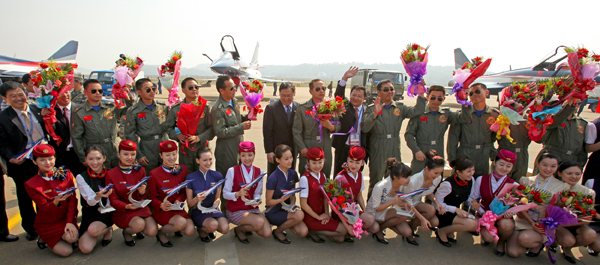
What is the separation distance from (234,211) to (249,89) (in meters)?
→ 1.67

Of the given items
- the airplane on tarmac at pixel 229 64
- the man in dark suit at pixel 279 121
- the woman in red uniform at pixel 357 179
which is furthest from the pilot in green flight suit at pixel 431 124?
the airplane on tarmac at pixel 229 64

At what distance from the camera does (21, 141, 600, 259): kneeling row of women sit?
3.22 m

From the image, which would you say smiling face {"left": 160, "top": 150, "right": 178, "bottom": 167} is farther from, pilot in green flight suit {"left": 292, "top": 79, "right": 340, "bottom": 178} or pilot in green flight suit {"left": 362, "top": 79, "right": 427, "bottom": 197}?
pilot in green flight suit {"left": 362, "top": 79, "right": 427, "bottom": 197}

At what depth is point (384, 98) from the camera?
4305mm

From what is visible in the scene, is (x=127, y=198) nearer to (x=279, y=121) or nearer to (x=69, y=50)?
(x=279, y=121)

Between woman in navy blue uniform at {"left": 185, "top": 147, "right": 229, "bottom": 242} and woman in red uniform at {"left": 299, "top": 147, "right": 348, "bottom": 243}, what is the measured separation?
3.09 ft

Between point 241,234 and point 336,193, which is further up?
point 336,193

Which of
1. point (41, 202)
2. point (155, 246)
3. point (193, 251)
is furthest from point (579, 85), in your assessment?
point (41, 202)

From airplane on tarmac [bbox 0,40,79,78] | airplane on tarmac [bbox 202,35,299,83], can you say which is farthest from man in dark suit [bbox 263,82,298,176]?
airplane on tarmac [bbox 202,35,299,83]

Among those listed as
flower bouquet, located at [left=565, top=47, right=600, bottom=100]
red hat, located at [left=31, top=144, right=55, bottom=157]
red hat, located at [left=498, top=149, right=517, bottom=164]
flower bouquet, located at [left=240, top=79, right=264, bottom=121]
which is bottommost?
red hat, located at [left=498, top=149, right=517, bottom=164]

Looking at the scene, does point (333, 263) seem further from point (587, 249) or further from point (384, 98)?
point (587, 249)

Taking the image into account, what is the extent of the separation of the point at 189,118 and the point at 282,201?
159 centimetres

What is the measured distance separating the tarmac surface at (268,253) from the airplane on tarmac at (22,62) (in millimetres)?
16091

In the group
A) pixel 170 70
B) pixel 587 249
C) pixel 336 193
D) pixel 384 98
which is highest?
pixel 170 70
